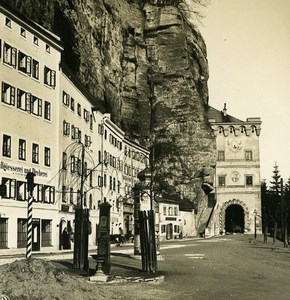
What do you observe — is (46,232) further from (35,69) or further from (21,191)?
(35,69)

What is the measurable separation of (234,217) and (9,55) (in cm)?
8137

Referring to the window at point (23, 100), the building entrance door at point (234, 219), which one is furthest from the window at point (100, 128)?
the building entrance door at point (234, 219)

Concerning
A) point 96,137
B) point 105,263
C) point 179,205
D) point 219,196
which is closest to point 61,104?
point 96,137

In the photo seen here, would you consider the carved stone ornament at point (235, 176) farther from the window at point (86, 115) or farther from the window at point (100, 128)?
the window at point (86, 115)

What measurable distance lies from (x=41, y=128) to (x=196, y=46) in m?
71.2

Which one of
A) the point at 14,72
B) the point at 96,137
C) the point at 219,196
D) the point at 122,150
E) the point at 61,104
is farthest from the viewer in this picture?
the point at 219,196

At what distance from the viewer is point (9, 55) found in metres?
39.0

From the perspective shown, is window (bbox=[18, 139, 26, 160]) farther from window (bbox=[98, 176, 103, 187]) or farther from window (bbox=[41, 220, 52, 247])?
window (bbox=[98, 176, 103, 187])

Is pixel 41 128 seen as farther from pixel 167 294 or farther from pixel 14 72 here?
pixel 167 294

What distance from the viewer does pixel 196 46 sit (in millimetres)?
110625

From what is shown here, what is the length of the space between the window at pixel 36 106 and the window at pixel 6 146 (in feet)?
11.6

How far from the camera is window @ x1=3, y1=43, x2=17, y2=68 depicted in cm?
3866

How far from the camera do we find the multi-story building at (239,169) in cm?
10712

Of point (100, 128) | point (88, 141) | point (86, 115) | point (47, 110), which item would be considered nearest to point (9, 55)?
point (47, 110)
